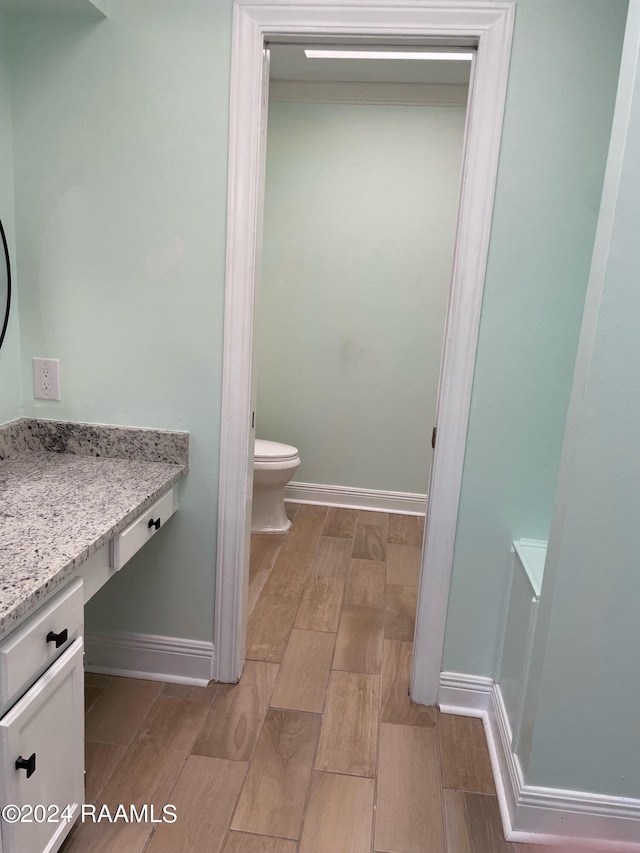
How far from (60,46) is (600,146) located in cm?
160

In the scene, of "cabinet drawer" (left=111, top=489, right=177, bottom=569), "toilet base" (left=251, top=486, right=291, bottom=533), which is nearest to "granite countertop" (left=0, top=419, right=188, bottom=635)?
"cabinet drawer" (left=111, top=489, right=177, bottom=569)

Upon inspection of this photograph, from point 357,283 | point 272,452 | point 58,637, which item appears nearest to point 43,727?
point 58,637

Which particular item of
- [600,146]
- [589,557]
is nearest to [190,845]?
[589,557]

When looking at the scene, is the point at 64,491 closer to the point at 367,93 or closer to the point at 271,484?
the point at 271,484

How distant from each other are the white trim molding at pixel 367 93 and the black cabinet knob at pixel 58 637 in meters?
3.14

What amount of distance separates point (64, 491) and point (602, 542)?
1372 millimetres

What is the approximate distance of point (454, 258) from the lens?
1864 mm

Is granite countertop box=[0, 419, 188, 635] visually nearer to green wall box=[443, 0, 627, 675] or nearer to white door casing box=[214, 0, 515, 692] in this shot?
white door casing box=[214, 0, 515, 692]

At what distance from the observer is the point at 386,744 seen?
1917 mm

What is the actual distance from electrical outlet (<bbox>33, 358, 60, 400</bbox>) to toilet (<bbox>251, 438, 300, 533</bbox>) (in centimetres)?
139

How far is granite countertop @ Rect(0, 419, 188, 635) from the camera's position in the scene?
3.99 feet

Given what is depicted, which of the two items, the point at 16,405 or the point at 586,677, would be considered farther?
the point at 16,405

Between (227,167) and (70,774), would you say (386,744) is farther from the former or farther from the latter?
(227,167)

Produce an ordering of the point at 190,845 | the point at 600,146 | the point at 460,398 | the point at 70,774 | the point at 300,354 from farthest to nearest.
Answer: the point at 300,354
the point at 460,398
the point at 600,146
the point at 190,845
the point at 70,774
